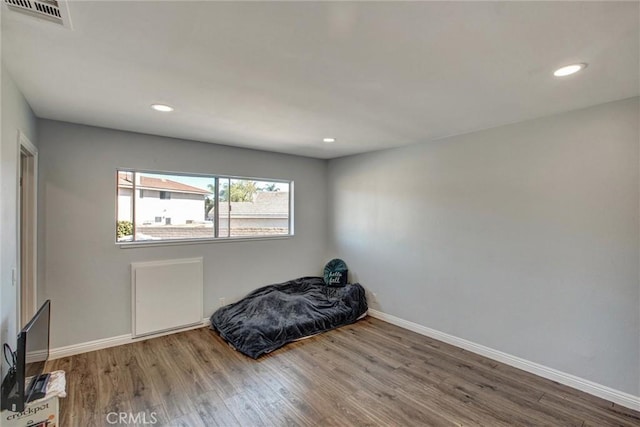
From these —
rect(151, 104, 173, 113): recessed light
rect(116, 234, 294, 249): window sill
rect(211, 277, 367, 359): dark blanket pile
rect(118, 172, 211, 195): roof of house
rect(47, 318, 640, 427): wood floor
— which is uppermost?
rect(151, 104, 173, 113): recessed light

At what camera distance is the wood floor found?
2.15 m

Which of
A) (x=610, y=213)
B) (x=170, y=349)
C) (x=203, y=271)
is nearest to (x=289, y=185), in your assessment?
(x=203, y=271)

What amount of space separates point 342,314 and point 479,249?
6.12 ft

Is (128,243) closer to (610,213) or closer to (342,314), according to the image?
(342,314)

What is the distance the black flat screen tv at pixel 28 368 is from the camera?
4.96 feet

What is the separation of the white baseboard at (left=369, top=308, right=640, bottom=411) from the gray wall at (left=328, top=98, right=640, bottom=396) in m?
0.05

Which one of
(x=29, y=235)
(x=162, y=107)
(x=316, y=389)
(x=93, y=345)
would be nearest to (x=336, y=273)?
(x=316, y=389)

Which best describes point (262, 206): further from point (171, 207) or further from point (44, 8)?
point (44, 8)

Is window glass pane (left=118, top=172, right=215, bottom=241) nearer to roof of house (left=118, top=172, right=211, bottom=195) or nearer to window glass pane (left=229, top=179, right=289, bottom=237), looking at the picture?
roof of house (left=118, top=172, right=211, bottom=195)

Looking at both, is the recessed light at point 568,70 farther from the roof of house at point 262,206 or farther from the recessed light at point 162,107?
the roof of house at point 262,206

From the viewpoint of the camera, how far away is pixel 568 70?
1.86 m

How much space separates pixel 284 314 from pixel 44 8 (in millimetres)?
3288

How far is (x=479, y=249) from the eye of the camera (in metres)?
3.21

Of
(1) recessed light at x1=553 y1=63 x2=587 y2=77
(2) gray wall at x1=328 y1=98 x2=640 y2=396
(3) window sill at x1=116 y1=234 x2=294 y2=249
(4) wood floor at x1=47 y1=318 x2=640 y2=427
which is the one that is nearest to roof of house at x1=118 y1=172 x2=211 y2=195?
(3) window sill at x1=116 y1=234 x2=294 y2=249
